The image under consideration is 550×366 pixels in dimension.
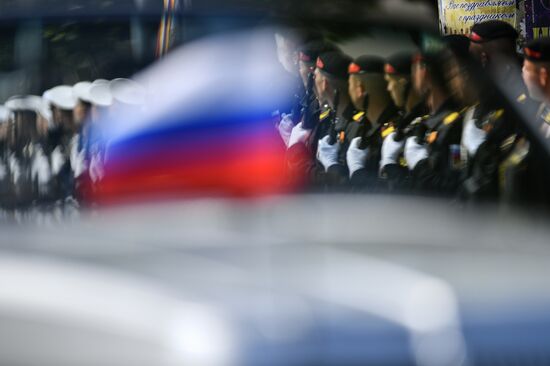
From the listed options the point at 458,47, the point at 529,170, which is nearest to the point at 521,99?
the point at 458,47

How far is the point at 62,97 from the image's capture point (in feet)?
9.86

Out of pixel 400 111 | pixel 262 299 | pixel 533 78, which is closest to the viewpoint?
pixel 262 299

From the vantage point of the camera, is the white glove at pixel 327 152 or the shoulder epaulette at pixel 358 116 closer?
the white glove at pixel 327 152

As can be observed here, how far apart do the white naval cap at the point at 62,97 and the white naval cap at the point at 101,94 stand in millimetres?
68

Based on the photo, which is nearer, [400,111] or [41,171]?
[41,171]

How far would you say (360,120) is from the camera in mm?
3467

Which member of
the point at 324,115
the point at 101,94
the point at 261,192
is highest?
the point at 101,94

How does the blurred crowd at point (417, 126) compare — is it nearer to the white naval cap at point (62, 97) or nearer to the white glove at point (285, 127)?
the white glove at point (285, 127)

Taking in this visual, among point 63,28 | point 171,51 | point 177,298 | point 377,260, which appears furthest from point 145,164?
point 177,298

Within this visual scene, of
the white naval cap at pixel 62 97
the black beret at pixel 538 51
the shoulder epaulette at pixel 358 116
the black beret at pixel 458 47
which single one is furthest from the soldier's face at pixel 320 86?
the black beret at pixel 538 51

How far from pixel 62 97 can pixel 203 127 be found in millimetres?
467

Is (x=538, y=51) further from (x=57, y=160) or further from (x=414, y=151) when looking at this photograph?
(x=57, y=160)

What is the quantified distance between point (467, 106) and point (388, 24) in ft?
1.48

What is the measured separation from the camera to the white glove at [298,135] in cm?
291
